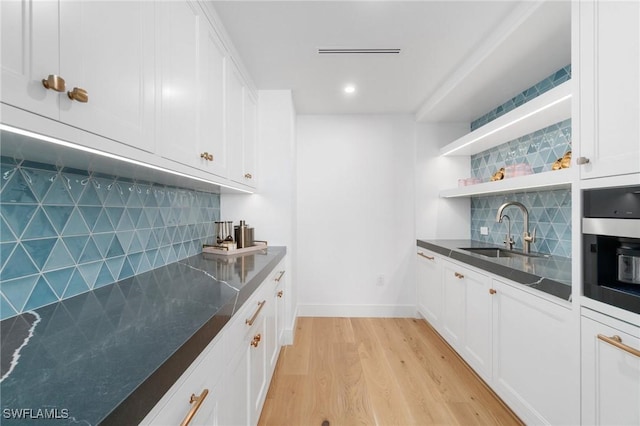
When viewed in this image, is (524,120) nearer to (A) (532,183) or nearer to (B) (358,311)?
(A) (532,183)

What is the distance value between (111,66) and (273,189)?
69.8 inches

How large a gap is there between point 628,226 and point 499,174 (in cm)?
159

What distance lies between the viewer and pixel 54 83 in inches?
24.0

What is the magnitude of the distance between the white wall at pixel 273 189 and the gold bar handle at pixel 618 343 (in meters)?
2.07

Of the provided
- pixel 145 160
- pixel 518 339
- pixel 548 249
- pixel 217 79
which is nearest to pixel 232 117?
pixel 217 79

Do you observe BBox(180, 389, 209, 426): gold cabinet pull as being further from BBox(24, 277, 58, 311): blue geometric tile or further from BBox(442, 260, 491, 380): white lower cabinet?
BBox(442, 260, 491, 380): white lower cabinet

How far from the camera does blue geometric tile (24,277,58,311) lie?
881 mm

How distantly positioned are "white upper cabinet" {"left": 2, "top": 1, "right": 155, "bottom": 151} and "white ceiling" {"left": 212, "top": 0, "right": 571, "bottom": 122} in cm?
88

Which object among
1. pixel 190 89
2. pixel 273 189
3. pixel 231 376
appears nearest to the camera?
pixel 231 376

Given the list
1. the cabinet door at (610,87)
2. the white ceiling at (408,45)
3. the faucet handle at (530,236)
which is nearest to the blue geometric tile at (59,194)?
the white ceiling at (408,45)

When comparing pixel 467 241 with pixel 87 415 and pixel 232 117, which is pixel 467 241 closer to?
pixel 232 117

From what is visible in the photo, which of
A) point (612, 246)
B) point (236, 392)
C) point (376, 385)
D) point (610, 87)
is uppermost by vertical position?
point (610, 87)

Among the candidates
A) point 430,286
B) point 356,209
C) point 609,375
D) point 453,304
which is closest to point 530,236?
point 453,304

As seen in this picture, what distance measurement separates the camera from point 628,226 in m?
0.96
